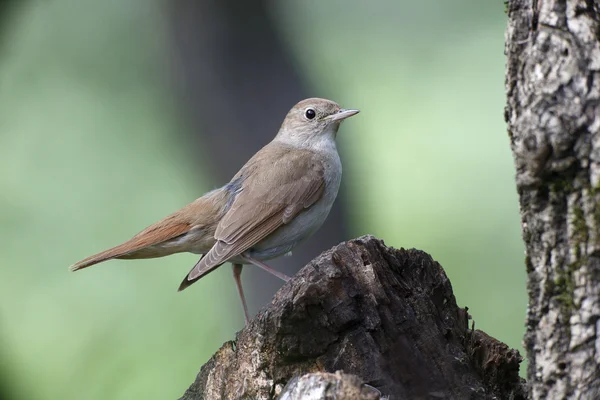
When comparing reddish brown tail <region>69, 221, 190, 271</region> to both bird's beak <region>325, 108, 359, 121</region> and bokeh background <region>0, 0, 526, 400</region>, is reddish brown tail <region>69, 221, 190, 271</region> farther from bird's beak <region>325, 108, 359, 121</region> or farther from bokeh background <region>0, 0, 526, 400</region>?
bokeh background <region>0, 0, 526, 400</region>

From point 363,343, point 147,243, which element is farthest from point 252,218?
point 363,343

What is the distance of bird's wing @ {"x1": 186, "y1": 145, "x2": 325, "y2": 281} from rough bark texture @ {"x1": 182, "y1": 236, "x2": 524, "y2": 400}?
1785 mm

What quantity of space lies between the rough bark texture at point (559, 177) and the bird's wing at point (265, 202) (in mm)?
2998

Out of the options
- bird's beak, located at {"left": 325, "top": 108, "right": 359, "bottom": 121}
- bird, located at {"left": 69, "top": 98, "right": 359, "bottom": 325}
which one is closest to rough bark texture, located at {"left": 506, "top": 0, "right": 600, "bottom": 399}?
bird, located at {"left": 69, "top": 98, "right": 359, "bottom": 325}

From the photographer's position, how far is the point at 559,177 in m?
2.81

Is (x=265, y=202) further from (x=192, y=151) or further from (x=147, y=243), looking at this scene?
(x=192, y=151)

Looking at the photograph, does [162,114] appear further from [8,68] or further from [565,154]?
[565,154]

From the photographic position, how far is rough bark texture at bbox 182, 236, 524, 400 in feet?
11.6

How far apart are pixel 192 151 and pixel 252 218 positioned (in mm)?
3414

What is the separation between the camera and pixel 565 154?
2.73 meters

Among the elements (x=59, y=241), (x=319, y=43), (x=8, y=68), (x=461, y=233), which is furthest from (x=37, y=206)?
(x=461, y=233)

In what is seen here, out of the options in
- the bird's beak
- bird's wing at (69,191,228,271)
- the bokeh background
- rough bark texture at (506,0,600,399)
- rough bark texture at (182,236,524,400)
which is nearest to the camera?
rough bark texture at (506,0,600,399)

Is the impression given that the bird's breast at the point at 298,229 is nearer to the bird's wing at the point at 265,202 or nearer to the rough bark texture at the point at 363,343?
the bird's wing at the point at 265,202

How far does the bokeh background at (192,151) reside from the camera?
7973 mm
